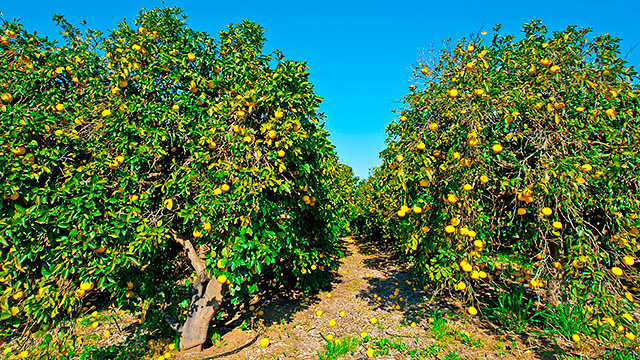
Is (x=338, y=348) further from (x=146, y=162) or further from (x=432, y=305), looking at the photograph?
(x=146, y=162)

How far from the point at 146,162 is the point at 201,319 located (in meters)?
1.72

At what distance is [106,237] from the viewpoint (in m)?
2.36

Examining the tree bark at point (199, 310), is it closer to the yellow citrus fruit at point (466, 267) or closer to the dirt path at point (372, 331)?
the dirt path at point (372, 331)

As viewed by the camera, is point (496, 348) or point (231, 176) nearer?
point (231, 176)

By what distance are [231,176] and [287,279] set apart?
2.89 m

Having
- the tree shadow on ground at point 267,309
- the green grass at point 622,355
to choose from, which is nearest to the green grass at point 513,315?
the green grass at point 622,355

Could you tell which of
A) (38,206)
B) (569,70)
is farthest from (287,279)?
(569,70)

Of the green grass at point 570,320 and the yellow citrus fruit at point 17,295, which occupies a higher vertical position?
the yellow citrus fruit at point 17,295

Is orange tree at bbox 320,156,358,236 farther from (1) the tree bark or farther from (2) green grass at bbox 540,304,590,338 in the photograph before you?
(2) green grass at bbox 540,304,590,338

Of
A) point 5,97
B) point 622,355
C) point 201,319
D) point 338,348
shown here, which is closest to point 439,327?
point 338,348

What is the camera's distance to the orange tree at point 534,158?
8.19 feet

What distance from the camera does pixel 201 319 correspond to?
10.5ft

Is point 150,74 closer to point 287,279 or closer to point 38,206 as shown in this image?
point 38,206

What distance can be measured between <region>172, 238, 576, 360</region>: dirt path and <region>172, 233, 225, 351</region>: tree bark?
0.14m
